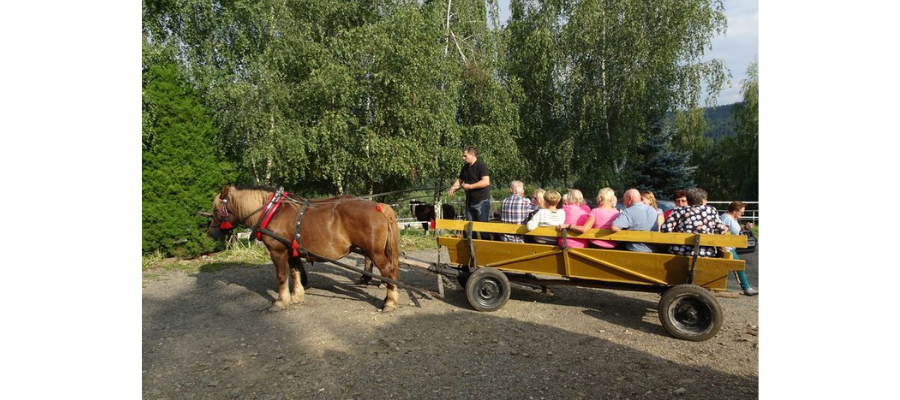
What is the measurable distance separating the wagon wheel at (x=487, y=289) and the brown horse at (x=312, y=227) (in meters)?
0.92

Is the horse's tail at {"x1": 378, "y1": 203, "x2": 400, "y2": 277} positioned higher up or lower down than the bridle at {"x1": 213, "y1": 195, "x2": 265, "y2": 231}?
lower down

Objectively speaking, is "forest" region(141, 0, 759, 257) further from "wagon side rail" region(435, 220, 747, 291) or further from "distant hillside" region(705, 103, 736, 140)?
"distant hillside" region(705, 103, 736, 140)

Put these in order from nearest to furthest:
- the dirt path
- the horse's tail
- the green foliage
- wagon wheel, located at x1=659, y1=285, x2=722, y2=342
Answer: the dirt path
wagon wheel, located at x1=659, y1=285, x2=722, y2=342
the horse's tail
the green foliage

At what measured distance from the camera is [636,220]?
4.93 metres

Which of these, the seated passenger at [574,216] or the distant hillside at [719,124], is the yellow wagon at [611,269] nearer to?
the seated passenger at [574,216]

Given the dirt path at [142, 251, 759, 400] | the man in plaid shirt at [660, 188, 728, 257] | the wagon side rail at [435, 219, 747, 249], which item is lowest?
the dirt path at [142, 251, 759, 400]

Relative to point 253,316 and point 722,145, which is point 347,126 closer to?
point 253,316

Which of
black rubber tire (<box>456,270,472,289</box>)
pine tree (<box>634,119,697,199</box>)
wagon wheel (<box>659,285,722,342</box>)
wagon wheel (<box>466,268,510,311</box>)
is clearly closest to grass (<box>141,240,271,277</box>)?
Answer: black rubber tire (<box>456,270,472,289</box>)

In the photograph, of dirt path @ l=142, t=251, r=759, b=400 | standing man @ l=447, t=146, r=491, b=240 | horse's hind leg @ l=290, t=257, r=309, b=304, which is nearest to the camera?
dirt path @ l=142, t=251, r=759, b=400

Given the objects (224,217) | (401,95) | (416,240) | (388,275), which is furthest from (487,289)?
(401,95)

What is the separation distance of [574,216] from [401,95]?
705cm

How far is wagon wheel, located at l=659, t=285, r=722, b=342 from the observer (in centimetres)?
441

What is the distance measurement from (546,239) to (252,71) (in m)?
8.75

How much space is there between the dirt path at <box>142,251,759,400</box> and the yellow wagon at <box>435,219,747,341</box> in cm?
27
